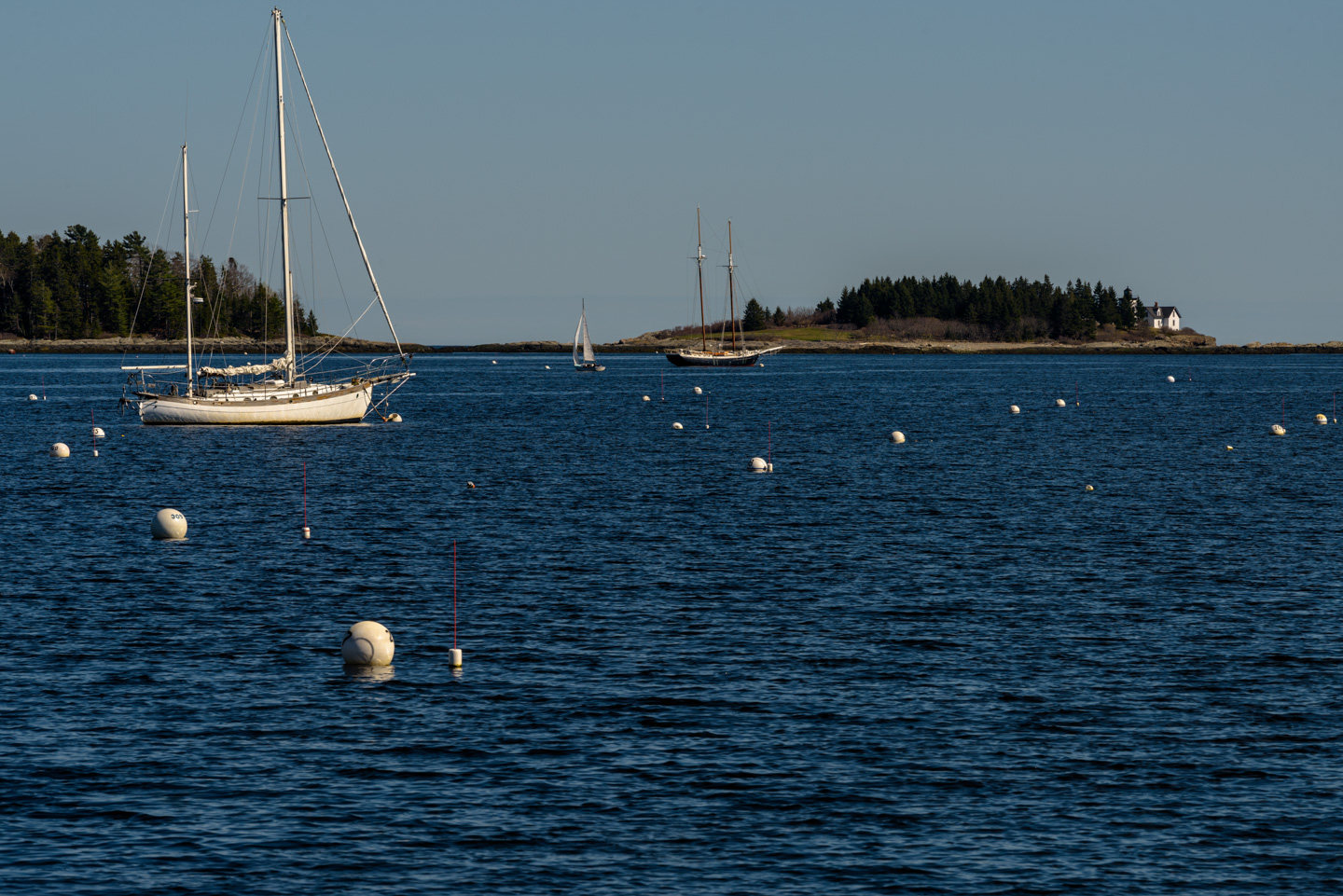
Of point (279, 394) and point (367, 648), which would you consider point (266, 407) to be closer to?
point (279, 394)

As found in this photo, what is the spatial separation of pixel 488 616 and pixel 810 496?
28408 millimetres

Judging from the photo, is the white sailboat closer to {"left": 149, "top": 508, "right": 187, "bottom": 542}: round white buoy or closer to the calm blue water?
the calm blue water

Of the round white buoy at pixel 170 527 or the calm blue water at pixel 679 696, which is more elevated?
the round white buoy at pixel 170 527

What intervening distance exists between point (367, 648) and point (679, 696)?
6.15 meters

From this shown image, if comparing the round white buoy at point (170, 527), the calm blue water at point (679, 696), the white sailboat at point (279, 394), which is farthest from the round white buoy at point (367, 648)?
the white sailboat at point (279, 394)

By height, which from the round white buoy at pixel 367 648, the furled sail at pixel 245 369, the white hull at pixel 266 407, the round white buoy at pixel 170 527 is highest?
the furled sail at pixel 245 369

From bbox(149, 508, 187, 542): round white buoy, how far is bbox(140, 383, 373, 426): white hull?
1817 inches

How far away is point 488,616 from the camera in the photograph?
1323 inches

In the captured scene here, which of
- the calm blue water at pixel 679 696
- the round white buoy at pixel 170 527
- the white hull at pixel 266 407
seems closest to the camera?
the calm blue water at pixel 679 696

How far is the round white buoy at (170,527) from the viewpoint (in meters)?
46.0

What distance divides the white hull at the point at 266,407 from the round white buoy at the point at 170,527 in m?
46.1

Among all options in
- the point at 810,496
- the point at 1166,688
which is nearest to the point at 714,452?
the point at 810,496

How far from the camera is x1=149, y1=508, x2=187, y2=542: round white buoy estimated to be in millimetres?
46031

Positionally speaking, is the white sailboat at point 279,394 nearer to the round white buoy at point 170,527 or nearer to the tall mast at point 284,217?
the tall mast at point 284,217
